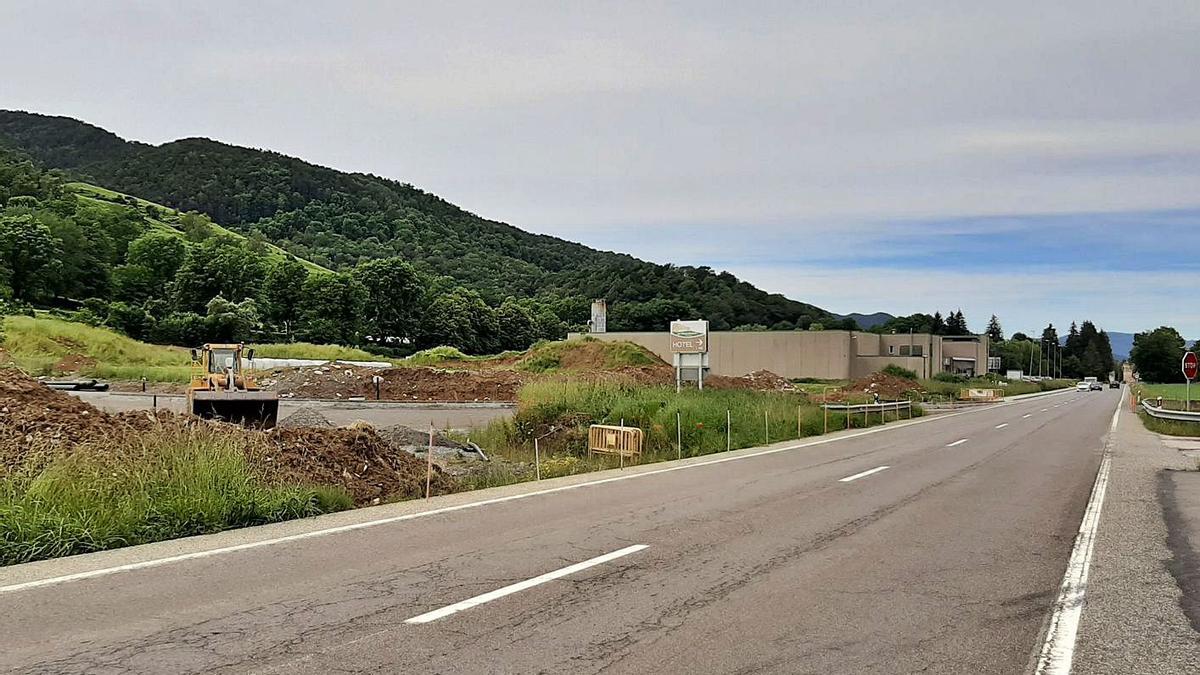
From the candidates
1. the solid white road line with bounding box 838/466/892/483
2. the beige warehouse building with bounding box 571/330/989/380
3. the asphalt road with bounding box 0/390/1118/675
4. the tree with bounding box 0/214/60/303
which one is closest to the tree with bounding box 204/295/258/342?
the tree with bounding box 0/214/60/303

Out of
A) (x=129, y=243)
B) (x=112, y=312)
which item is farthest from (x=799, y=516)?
(x=129, y=243)

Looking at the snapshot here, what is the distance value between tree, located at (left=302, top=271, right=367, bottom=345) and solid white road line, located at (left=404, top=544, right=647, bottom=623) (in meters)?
107

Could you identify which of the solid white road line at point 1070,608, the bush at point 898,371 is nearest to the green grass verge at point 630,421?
the solid white road line at point 1070,608

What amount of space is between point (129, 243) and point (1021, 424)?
120 meters

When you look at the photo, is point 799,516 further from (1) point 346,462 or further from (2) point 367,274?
(2) point 367,274

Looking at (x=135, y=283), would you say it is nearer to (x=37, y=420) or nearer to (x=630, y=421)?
(x=630, y=421)

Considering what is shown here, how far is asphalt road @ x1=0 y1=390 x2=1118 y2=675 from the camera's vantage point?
5949 millimetres

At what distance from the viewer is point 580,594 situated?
7613 millimetres

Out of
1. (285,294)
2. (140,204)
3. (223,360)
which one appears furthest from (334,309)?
(223,360)

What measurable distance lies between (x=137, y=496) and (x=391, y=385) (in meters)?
38.5

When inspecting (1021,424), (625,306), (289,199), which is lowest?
(1021,424)

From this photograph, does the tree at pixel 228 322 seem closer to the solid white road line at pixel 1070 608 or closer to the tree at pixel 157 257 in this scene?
the tree at pixel 157 257

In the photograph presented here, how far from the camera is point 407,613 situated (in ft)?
22.5

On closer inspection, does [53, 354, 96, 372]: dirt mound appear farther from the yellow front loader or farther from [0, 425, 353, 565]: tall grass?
[0, 425, 353, 565]: tall grass
